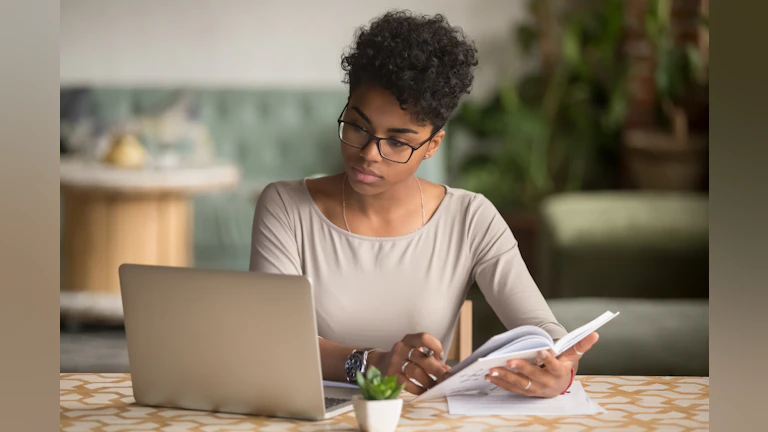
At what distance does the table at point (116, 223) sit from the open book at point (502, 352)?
10.8ft

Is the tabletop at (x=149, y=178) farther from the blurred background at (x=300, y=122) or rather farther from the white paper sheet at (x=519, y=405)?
the white paper sheet at (x=519, y=405)

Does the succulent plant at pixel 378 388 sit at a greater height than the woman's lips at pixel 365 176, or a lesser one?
lesser

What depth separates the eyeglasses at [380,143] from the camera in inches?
60.6

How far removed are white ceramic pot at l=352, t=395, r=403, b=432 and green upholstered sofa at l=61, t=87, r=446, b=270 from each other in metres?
3.82

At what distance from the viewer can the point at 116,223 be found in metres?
4.51

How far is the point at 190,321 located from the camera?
3.71ft

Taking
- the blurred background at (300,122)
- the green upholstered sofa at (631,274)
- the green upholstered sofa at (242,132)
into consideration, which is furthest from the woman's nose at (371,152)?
the green upholstered sofa at (242,132)

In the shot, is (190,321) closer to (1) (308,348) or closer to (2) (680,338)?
(1) (308,348)

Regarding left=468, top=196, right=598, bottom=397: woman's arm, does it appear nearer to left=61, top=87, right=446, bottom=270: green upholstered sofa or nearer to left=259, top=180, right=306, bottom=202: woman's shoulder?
left=259, top=180, right=306, bottom=202: woman's shoulder

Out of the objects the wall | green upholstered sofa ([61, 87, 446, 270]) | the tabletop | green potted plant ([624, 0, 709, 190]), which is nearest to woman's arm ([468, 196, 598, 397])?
the tabletop

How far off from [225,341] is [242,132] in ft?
13.2

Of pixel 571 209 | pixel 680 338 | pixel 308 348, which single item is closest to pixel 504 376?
pixel 308 348

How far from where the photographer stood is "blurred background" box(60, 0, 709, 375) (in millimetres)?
4531
